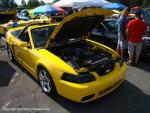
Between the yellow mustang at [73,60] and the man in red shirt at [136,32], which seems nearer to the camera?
the yellow mustang at [73,60]

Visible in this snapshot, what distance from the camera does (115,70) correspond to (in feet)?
16.6

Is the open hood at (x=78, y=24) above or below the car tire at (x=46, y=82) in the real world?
above

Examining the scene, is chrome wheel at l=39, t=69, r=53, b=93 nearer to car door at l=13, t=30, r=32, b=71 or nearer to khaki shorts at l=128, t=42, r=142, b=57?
car door at l=13, t=30, r=32, b=71

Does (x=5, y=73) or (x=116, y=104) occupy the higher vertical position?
(x=116, y=104)

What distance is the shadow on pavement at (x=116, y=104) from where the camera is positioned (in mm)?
4578

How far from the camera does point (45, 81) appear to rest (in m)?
5.25

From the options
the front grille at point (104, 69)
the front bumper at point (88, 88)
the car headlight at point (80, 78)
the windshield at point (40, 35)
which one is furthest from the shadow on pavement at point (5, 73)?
the front grille at point (104, 69)

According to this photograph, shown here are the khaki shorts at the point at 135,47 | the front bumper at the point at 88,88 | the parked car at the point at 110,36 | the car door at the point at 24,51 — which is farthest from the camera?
the parked car at the point at 110,36

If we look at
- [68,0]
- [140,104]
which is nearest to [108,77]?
[140,104]

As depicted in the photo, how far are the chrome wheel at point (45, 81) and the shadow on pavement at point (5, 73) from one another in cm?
128

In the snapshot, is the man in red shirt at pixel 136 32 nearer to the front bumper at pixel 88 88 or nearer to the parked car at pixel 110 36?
the parked car at pixel 110 36

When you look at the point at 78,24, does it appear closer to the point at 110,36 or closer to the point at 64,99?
the point at 64,99

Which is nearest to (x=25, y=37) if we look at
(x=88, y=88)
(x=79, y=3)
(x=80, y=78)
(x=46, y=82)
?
(x=46, y=82)

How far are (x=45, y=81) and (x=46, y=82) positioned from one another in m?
0.04
